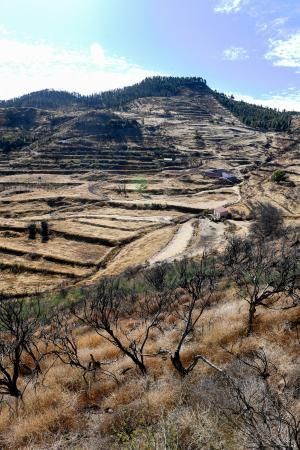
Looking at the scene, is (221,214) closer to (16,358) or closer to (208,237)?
(208,237)

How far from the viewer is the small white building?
7862 centimetres

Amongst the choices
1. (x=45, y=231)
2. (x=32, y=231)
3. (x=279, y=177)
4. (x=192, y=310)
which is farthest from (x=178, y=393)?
(x=279, y=177)

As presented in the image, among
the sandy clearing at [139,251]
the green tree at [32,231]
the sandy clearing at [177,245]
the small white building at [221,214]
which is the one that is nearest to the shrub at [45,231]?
the green tree at [32,231]

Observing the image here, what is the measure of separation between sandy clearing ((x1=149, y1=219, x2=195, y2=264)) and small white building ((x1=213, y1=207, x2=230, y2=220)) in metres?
5.82

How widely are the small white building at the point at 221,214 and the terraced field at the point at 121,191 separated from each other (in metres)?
2.05

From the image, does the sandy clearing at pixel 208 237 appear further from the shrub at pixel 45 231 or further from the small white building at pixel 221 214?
the shrub at pixel 45 231

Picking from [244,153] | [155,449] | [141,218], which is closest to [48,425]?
[155,449]

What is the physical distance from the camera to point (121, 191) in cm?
10519

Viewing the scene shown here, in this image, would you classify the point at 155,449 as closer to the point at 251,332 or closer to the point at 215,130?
the point at 251,332

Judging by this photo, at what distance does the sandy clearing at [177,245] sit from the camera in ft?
178

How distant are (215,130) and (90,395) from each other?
630 ft

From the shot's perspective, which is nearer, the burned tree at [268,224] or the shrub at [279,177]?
the burned tree at [268,224]

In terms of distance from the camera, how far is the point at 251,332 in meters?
11.3

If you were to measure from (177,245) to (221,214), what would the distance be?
69.0ft
